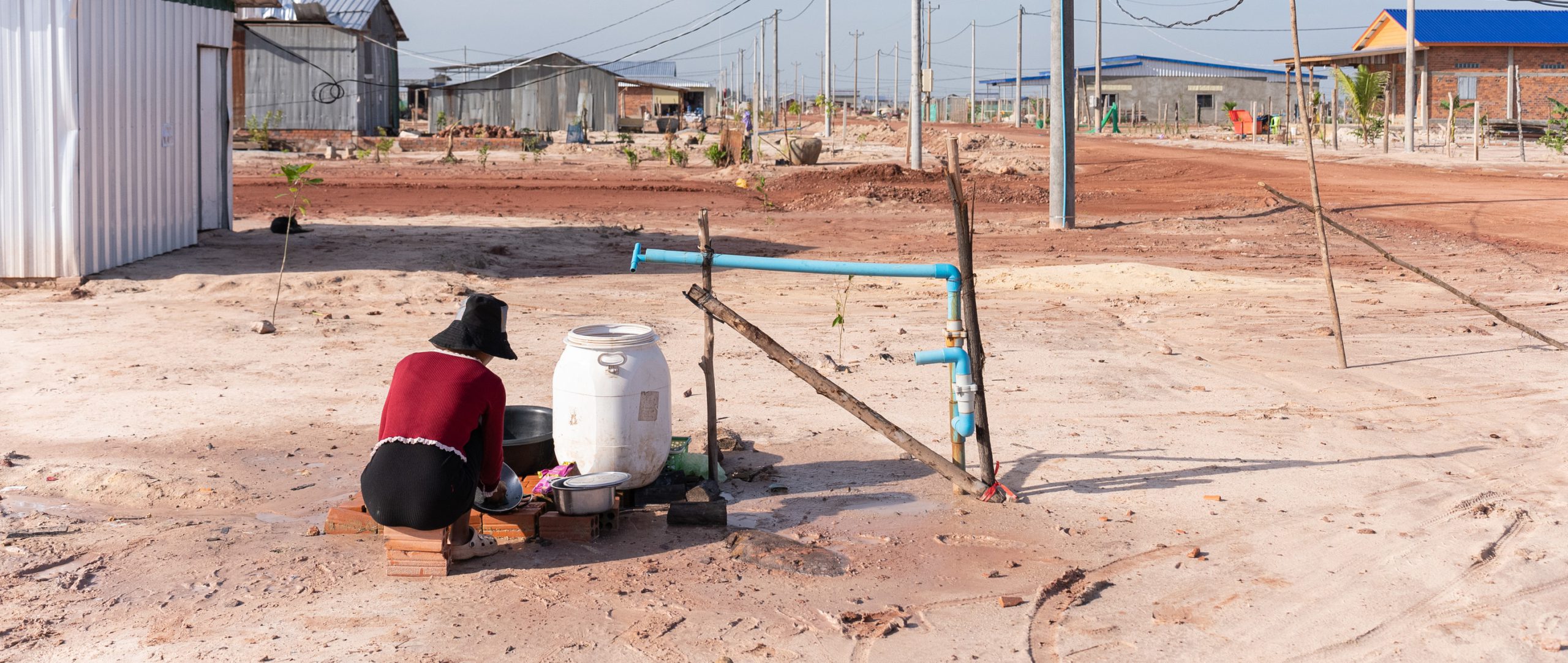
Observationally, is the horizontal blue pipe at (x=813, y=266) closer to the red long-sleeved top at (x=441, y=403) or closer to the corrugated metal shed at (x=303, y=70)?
the red long-sleeved top at (x=441, y=403)

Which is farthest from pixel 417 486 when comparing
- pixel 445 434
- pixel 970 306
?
pixel 970 306

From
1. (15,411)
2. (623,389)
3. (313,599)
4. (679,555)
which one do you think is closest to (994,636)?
(679,555)

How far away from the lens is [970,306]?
5.46 metres

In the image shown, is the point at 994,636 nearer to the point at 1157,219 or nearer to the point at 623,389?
the point at 623,389

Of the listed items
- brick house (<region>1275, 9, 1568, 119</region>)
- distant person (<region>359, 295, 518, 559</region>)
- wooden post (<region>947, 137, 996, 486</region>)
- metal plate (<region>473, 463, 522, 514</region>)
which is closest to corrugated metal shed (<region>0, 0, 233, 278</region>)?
metal plate (<region>473, 463, 522, 514</region>)

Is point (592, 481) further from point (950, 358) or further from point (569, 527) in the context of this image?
point (950, 358)

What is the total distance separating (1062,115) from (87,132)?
10.9 m

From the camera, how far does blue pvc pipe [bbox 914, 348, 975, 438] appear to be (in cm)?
531

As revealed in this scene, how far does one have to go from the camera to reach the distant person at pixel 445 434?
4.55 meters

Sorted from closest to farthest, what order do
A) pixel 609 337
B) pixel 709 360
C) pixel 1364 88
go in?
pixel 609 337 < pixel 709 360 < pixel 1364 88

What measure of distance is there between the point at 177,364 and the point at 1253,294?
8.46m

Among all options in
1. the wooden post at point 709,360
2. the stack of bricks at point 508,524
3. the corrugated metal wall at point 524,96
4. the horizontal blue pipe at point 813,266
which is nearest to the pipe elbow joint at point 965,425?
the horizontal blue pipe at point 813,266

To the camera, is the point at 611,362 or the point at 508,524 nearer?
the point at 508,524

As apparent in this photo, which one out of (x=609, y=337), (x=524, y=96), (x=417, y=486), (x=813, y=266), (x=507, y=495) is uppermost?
(x=524, y=96)
